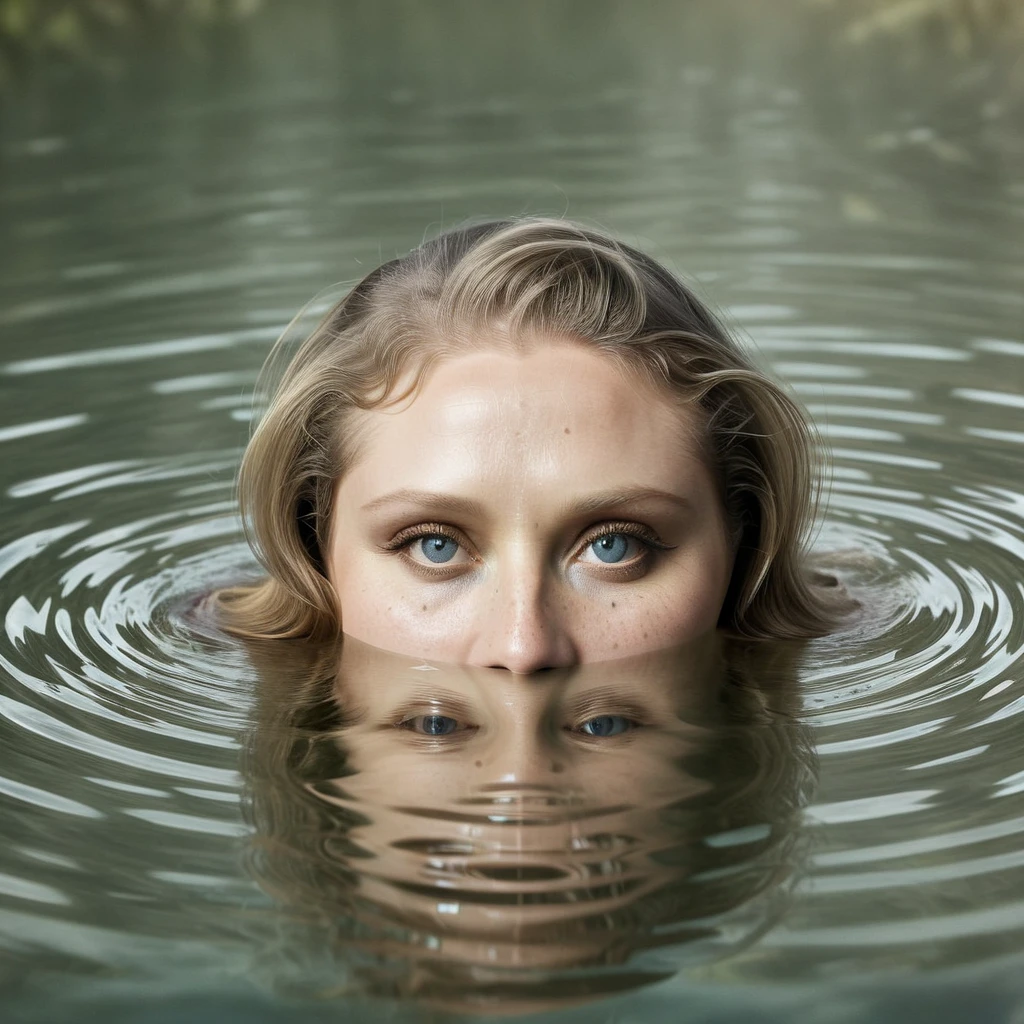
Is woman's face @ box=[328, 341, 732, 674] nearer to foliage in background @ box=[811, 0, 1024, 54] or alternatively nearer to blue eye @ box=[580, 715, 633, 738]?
blue eye @ box=[580, 715, 633, 738]

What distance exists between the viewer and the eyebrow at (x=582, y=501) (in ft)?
11.9

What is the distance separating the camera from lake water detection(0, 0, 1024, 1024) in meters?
Result: 2.56

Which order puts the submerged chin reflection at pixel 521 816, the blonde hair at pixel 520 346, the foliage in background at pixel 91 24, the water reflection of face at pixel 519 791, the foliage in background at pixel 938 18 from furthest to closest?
1. the foliage in background at pixel 91 24
2. the foliage in background at pixel 938 18
3. the blonde hair at pixel 520 346
4. the water reflection of face at pixel 519 791
5. the submerged chin reflection at pixel 521 816

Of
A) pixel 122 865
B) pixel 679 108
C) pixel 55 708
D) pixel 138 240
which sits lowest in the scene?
pixel 122 865

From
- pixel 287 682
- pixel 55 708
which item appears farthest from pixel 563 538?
pixel 55 708

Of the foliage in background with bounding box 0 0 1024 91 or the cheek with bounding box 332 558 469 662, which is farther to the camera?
the foliage in background with bounding box 0 0 1024 91

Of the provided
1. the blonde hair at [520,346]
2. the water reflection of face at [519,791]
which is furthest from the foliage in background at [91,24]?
the water reflection of face at [519,791]

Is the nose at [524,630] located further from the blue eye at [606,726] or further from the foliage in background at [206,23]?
the foliage in background at [206,23]

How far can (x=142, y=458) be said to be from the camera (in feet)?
19.3

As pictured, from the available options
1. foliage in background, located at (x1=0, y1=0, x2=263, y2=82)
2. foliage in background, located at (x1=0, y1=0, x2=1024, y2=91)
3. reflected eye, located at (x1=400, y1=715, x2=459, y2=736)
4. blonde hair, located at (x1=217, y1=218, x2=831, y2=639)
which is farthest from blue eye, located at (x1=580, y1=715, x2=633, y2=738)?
foliage in background, located at (x1=0, y1=0, x2=263, y2=82)

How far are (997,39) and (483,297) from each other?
44.5 ft

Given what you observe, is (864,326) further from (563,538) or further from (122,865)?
(122,865)

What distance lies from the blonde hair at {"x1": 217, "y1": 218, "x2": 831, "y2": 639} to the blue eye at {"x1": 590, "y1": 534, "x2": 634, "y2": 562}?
378mm

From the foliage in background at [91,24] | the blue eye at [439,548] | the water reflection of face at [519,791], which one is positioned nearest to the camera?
the water reflection of face at [519,791]
